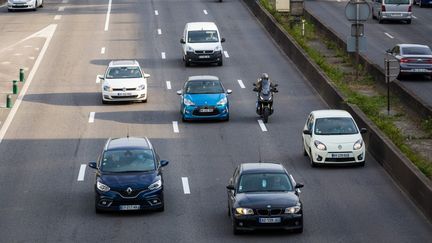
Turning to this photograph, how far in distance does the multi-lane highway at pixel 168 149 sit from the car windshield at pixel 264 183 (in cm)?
106

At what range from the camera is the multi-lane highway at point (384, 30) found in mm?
54159

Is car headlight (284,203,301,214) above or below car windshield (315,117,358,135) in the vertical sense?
above

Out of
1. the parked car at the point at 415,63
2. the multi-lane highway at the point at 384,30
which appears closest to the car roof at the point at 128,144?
the multi-lane highway at the point at 384,30

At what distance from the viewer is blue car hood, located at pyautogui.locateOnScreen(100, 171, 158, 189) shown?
2758 cm

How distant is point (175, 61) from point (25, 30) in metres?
13.8

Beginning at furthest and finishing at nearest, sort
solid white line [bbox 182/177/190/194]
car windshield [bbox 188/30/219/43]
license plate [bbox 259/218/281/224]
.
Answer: car windshield [bbox 188/30/219/43], solid white line [bbox 182/177/190/194], license plate [bbox 259/218/281/224]

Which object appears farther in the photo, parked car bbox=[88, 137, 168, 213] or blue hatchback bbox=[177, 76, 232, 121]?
blue hatchback bbox=[177, 76, 232, 121]

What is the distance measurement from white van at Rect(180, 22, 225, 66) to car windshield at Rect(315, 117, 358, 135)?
806 inches

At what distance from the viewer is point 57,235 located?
2611 centimetres

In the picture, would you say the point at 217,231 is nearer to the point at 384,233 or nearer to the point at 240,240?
the point at 240,240

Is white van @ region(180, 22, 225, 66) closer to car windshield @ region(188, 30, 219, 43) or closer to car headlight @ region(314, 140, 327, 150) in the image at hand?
car windshield @ region(188, 30, 219, 43)

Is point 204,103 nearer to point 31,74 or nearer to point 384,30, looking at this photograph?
point 31,74

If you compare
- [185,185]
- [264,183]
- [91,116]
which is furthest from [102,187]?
[91,116]

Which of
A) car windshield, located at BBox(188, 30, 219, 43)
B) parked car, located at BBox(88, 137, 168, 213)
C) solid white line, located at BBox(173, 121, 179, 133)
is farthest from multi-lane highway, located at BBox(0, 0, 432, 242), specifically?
car windshield, located at BBox(188, 30, 219, 43)
